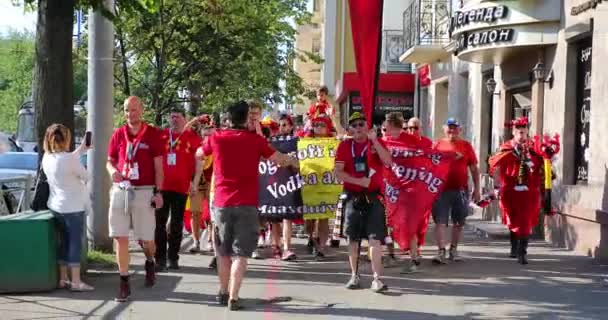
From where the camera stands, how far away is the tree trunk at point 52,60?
944 centimetres

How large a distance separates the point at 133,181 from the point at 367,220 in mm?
2410

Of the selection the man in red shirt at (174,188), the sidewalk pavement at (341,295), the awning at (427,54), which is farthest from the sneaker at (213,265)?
the awning at (427,54)

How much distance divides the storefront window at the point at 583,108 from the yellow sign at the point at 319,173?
419 centimetres

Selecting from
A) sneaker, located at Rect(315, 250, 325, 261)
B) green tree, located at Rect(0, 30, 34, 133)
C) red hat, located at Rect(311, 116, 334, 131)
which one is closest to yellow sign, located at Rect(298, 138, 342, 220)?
red hat, located at Rect(311, 116, 334, 131)

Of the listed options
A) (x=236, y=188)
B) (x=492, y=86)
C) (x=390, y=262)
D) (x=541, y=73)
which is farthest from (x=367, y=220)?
(x=492, y=86)

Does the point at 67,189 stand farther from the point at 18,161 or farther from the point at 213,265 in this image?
the point at 18,161

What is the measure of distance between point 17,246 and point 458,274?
16.5 ft

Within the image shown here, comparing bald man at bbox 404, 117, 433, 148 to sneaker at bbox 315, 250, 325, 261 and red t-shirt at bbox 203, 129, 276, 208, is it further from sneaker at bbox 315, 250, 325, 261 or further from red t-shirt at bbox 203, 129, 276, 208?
red t-shirt at bbox 203, 129, 276, 208

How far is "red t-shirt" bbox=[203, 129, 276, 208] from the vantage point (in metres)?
7.85

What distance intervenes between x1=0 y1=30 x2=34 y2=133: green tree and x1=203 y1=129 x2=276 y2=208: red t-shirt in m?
58.3

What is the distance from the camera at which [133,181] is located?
8.43 metres

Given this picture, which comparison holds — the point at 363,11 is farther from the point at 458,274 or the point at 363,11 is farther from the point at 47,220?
the point at 47,220

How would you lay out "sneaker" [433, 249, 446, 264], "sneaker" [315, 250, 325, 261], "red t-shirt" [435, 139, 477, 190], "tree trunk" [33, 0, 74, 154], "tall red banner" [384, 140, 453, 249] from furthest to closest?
"sneaker" [315, 250, 325, 261] → "red t-shirt" [435, 139, 477, 190] → "sneaker" [433, 249, 446, 264] → "tall red banner" [384, 140, 453, 249] → "tree trunk" [33, 0, 74, 154]

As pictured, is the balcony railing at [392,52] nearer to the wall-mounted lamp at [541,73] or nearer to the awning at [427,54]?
the awning at [427,54]
